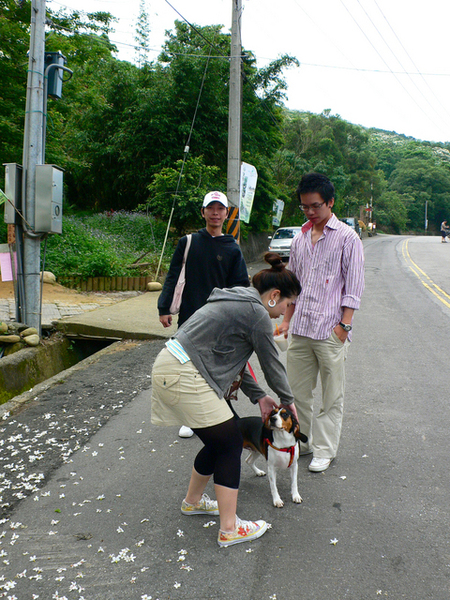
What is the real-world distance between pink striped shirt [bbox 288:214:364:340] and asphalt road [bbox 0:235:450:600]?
3.63ft

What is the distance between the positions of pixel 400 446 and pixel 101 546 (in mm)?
2478

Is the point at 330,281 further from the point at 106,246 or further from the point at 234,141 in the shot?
the point at 106,246

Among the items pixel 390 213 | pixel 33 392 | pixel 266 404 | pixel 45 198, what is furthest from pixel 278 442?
pixel 390 213

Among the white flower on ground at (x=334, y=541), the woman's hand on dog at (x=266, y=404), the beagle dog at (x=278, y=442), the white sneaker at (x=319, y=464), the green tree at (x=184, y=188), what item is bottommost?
the white flower on ground at (x=334, y=541)

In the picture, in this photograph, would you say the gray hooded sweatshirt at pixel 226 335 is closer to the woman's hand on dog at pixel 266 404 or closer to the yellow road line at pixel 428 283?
the woman's hand on dog at pixel 266 404

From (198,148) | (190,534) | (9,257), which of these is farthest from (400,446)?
(198,148)

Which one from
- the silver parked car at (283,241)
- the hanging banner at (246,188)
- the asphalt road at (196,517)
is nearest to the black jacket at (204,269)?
the asphalt road at (196,517)

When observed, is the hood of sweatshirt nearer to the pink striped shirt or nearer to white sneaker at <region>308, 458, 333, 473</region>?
the pink striped shirt

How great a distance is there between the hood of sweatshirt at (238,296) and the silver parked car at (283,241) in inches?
702

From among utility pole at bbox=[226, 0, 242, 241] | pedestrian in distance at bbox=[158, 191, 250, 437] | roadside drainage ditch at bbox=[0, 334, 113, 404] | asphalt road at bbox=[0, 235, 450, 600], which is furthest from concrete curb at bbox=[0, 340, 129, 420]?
utility pole at bbox=[226, 0, 242, 241]

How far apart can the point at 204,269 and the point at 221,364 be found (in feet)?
5.67

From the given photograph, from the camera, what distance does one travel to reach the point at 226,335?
2693 millimetres

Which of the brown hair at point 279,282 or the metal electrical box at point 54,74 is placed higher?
the metal electrical box at point 54,74

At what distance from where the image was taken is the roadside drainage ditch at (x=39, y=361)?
20.0ft
